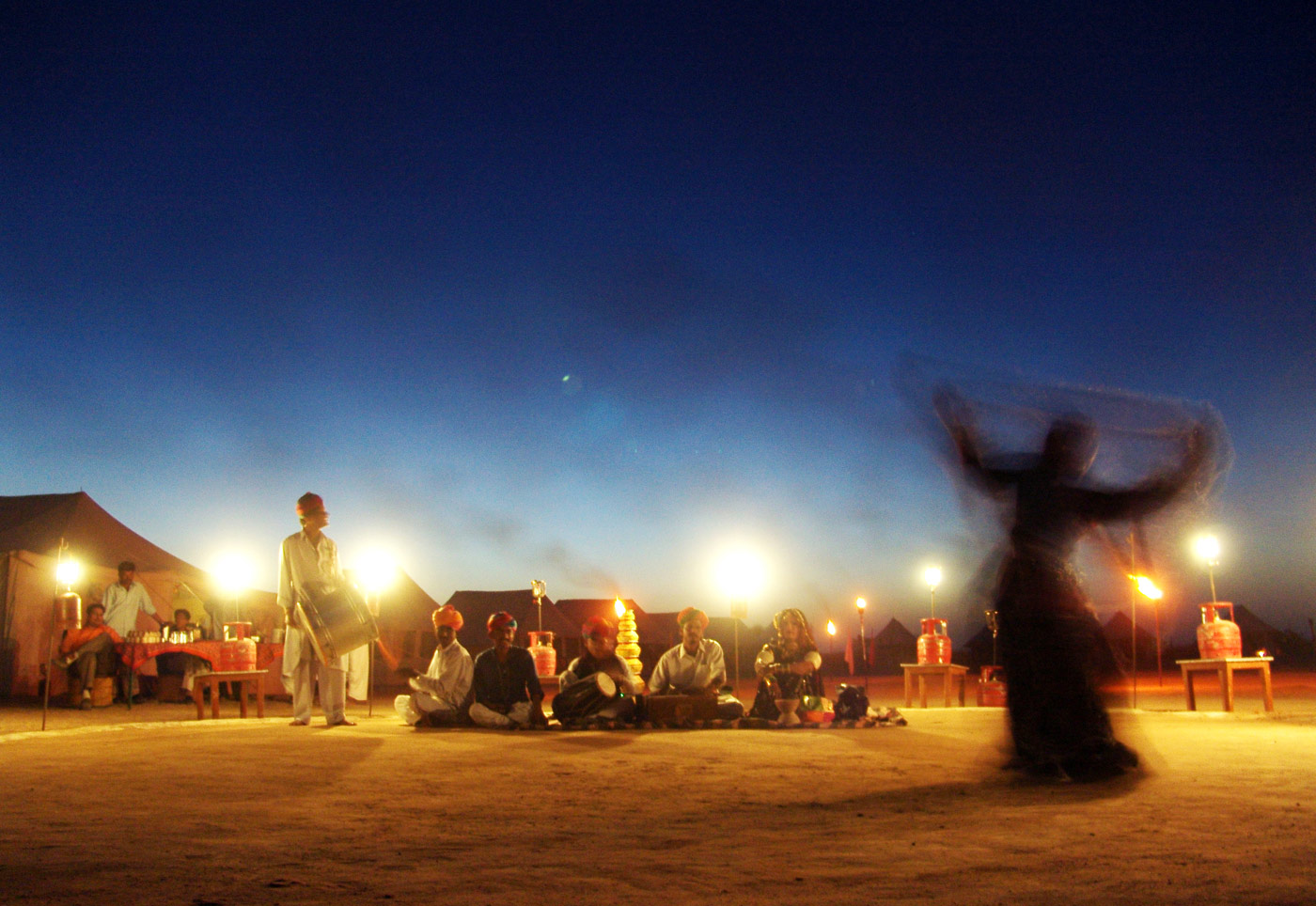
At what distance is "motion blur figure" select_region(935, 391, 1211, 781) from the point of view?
472cm

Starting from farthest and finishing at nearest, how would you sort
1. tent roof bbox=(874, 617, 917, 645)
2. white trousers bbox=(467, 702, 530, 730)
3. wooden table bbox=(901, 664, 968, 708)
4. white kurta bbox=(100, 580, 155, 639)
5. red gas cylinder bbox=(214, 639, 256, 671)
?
tent roof bbox=(874, 617, 917, 645) < white kurta bbox=(100, 580, 155, 639) < wooden table bbox=(901, 664, 968, 708) < red gas cylinder bbox=(214, 639, 256, 671) < white trousers bbox=(467, 702, 530, 730)

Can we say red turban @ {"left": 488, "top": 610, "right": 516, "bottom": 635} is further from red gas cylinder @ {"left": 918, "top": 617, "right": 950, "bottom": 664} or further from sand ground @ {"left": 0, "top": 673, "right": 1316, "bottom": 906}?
red gas cylinder @ {"left": 918, "top": 617, "right": 950, "bottom": 664}

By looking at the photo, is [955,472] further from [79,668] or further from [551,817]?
[79,668]

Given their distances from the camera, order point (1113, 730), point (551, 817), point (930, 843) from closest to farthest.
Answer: point (930, 843) < point (551, 817) < point (1113, 730)

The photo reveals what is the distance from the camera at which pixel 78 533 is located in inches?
604

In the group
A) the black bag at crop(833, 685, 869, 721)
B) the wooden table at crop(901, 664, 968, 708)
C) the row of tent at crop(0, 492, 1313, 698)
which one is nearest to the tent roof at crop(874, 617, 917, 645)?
the row of tent at crop(0, 492, 1313, 698)

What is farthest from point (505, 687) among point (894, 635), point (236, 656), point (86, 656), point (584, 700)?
point (894, 635)

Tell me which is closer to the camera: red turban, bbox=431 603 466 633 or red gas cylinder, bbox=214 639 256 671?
red turban, bbox=431 603 466 633

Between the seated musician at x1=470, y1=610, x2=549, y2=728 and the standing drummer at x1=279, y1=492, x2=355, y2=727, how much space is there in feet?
4.09

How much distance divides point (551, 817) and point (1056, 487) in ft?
10.0

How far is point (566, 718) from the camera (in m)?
8.67

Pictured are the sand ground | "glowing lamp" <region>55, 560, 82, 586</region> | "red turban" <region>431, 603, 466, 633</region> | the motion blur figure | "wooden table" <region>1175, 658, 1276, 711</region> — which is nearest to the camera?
the sand ground

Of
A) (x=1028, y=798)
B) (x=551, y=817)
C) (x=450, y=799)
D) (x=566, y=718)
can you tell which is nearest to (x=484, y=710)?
(x=566, y=718)

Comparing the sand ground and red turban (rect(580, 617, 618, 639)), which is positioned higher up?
red turban (rect(580, 617, 618, 639))
